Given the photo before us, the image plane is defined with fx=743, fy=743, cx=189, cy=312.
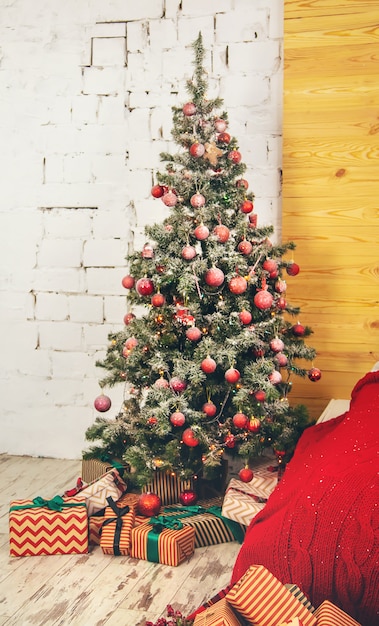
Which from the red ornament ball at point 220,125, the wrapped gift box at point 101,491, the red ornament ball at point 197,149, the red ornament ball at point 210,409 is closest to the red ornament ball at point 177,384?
the red ornament ball at point 210,409

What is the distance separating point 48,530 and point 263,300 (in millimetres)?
1102

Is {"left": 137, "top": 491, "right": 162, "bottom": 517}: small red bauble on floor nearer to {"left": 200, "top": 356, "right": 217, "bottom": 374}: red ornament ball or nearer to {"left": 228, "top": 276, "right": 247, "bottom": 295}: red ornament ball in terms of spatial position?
{"left": 200, "top": 356, "right": 217, "bottom": 374}: red ornament ball

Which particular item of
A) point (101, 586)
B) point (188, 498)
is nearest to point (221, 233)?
point (188, 498)

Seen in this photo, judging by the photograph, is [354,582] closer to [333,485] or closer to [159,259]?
[333,485]

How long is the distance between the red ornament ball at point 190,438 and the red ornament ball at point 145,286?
1.73ft

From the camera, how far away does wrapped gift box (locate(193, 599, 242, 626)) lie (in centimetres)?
152

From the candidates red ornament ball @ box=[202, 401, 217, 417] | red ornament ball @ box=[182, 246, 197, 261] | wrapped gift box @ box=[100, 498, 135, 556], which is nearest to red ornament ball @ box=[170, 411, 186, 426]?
red ornament ball @ box=[202, 401, 217, 417]

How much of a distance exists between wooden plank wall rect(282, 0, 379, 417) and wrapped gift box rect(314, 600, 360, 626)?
1786 millimetres

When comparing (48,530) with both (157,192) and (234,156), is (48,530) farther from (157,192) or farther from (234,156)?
(234,156)

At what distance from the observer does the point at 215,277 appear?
2.66 meters

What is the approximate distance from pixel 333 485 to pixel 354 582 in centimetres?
23

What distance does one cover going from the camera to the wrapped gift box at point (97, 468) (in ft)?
9.62

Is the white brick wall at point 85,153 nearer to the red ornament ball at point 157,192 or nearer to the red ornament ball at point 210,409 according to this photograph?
the red ornament ball at point 157,192

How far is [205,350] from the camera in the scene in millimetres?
2691
